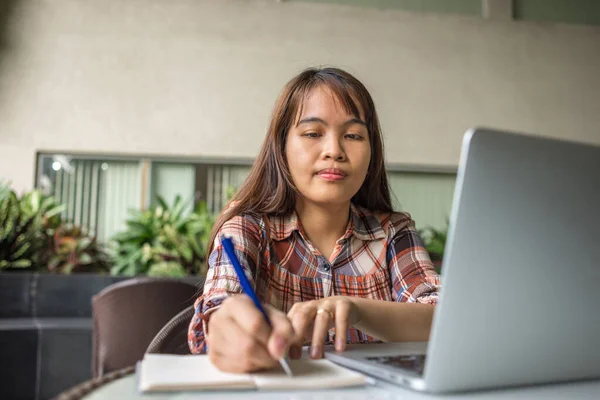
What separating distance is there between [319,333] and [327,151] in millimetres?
502

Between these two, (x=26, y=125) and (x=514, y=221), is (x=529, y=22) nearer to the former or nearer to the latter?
(x=26, y=125)

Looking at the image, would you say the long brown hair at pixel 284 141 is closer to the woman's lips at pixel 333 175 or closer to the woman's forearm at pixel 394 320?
the woman's lips at pixel 333 175

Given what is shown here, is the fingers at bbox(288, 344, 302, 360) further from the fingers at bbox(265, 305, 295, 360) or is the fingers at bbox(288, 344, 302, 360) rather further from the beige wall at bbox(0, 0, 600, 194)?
the beige wall at bbox(0, 0, 600, 194)

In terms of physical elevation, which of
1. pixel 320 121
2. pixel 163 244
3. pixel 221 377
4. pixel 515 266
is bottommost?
pixel 163 244

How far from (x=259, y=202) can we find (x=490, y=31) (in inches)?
254

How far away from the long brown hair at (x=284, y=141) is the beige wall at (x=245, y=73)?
16.7 ft

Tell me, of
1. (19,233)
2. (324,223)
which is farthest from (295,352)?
(19,233)

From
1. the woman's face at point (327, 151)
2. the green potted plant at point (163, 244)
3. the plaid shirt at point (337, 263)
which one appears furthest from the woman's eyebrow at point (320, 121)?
the green potted plant at point (163, 244)

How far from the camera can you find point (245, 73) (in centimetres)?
652

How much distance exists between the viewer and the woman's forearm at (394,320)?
0.98 metres

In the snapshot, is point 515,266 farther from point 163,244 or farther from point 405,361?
point 163,244

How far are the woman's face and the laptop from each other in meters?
0.65

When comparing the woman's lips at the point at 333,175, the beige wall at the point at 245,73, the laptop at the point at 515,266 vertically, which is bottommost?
the laptop at the point at 515,266

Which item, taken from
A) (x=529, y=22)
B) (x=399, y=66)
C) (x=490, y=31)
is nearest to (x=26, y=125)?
(x=399, y=66)
